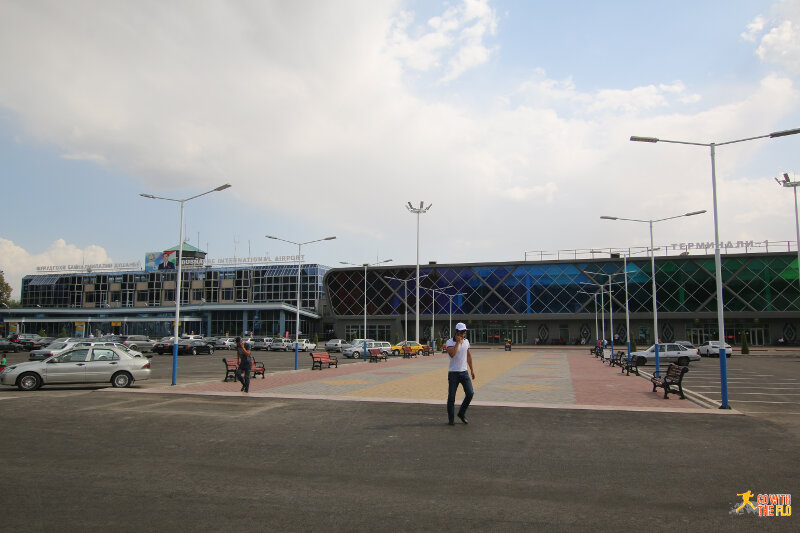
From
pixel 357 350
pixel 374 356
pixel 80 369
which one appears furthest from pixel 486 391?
pixel 357 350

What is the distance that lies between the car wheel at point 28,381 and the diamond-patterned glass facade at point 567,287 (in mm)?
55261

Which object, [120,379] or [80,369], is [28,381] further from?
[120,379]

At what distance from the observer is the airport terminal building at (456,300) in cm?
7338

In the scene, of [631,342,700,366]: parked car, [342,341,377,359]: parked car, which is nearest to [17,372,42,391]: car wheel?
[342,341,377,359]: parked car

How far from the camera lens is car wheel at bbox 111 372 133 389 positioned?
→ 19.3m

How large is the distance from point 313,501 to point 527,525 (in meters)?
2.44

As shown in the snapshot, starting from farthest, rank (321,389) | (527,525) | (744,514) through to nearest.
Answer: (321,389) → (744,514) → (527,525)

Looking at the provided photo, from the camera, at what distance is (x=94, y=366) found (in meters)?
19.1

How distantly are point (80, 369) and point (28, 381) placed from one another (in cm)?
157

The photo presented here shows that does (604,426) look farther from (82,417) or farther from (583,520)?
(82,417)

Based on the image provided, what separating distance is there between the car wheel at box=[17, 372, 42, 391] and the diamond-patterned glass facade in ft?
181

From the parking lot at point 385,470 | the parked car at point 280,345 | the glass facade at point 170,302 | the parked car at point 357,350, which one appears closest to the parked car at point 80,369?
the parking lot at point 385,470

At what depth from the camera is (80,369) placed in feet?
62.1

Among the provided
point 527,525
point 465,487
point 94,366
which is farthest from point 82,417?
point 527,525
